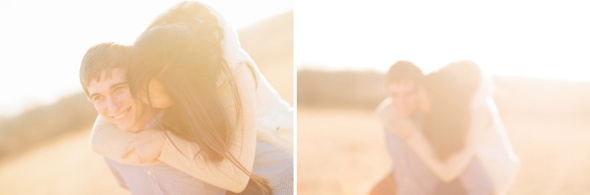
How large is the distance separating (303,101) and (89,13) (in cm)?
117

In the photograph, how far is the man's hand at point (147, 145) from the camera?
91.8 inches

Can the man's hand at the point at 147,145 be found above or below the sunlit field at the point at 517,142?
above

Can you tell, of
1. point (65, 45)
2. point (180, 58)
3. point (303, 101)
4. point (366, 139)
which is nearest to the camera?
point (180, 58)

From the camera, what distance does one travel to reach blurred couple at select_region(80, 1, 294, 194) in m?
2.28

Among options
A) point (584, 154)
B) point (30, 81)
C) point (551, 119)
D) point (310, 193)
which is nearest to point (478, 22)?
point (551, 119)

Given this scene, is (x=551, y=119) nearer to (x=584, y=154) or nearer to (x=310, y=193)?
(x=584, y=154)

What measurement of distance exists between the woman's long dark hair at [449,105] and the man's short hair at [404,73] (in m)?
0.04

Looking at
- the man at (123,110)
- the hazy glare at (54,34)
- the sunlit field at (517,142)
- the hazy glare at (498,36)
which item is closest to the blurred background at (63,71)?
the hazy glare at (54,34)

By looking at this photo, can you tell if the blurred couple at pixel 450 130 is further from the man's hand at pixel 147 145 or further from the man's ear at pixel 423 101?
the man's hand at pixel 147 145

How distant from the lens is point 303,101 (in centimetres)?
325

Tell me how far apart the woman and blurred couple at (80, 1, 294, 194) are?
59 centimetres

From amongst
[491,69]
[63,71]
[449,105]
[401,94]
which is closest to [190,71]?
[63,71]

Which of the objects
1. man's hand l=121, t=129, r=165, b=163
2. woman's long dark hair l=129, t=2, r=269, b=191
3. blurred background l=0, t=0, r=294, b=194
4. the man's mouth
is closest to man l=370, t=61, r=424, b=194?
blurred background l=0, t=0, r=294, b=194

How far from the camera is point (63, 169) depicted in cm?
255
